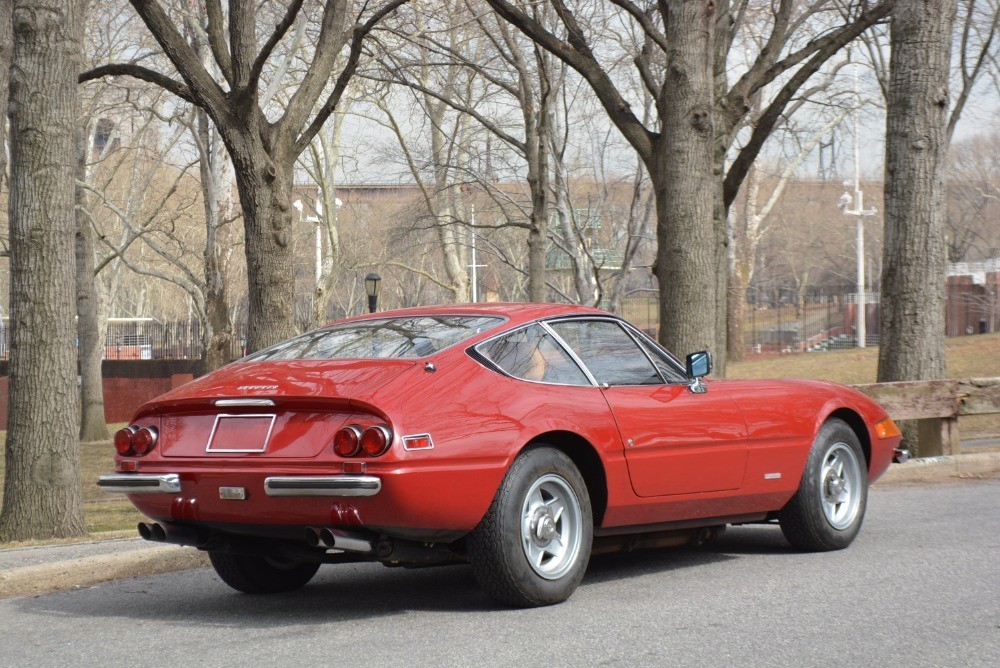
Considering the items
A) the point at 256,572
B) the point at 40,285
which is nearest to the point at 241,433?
the point at 256,572

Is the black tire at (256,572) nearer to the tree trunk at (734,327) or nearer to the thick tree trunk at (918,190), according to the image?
the thick tree trunk at (918,190)

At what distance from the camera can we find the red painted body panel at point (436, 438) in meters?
5.16

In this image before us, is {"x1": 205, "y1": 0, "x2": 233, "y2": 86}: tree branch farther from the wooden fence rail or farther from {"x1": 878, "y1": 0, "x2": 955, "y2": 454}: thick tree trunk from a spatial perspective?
the wooden fence rail

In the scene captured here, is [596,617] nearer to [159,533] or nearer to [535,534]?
[535,534]

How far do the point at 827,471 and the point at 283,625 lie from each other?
3.67 m

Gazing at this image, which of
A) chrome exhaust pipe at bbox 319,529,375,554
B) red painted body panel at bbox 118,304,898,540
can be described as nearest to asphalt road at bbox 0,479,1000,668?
chrome exhaust pipe at bbox 319,529,375,554

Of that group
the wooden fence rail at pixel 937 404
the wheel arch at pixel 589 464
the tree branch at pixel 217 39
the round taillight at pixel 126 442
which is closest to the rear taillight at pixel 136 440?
the round taillight at pixel 126 442

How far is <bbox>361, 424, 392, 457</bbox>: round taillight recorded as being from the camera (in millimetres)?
5051

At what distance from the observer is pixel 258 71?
12.1 m

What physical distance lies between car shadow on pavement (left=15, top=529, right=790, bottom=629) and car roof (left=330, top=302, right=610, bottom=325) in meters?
1.47

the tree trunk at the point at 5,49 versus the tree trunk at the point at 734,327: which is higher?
the tree trunk at the point at 5,49

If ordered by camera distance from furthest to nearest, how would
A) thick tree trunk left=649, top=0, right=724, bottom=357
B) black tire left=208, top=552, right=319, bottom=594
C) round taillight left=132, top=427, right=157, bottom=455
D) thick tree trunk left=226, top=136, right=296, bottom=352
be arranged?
thick tree trunk left=226, top=136, right=296, bottom=352 < thick tree trunk left=649, top=0, right=724, bottom=357 < black tire left=208, top=552, right=319, bottom=594 < round taillight left=132, top=427, right=157, bottom=455

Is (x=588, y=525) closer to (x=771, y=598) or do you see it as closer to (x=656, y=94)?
(x=771, y=598)

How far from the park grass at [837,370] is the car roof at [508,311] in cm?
1010
